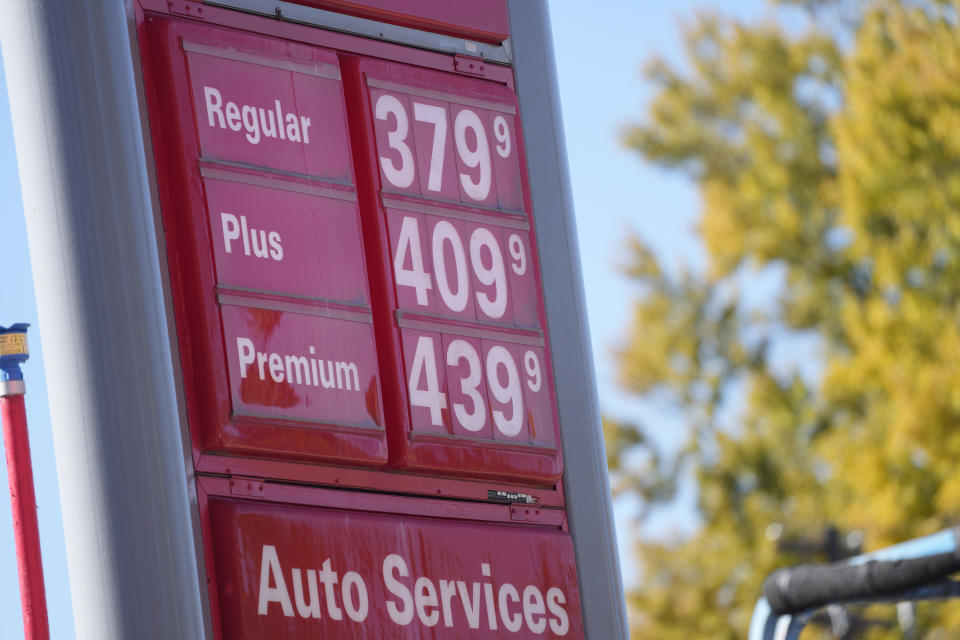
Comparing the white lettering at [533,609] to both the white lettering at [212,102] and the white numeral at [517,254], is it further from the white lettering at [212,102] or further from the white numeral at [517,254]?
the white lettering at [212,102]

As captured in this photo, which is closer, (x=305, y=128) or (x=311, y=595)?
(x=311, y=595)

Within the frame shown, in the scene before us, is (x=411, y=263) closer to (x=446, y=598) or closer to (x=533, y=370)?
(x=533, y=370)

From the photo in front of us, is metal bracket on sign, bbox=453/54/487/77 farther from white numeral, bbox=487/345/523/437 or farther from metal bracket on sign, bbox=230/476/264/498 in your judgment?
metal bracket on sign, bbox=230/476/264/498

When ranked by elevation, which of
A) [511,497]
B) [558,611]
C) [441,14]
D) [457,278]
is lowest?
[558,611]

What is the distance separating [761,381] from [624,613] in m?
16.5

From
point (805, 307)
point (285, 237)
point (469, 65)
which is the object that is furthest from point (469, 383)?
point (805, 307)

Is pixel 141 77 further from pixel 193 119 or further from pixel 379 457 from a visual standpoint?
pixel 379 457

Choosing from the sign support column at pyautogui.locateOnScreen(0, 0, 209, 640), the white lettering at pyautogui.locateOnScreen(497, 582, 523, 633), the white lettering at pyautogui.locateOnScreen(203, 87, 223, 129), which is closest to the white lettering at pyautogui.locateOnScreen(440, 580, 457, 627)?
the white lettering at pyautogui.locateOnScreen(497, 582, 523, 633)

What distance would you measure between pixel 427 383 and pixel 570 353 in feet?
1.89

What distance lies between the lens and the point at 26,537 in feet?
11.6

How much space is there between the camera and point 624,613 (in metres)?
4.79

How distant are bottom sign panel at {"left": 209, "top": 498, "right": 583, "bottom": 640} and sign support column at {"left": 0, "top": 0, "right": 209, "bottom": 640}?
0.14 meters

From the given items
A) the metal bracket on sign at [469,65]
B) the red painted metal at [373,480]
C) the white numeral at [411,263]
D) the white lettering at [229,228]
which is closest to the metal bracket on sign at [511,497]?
the red painted metal at [373,480]

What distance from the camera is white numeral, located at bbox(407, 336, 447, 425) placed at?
430 cm
